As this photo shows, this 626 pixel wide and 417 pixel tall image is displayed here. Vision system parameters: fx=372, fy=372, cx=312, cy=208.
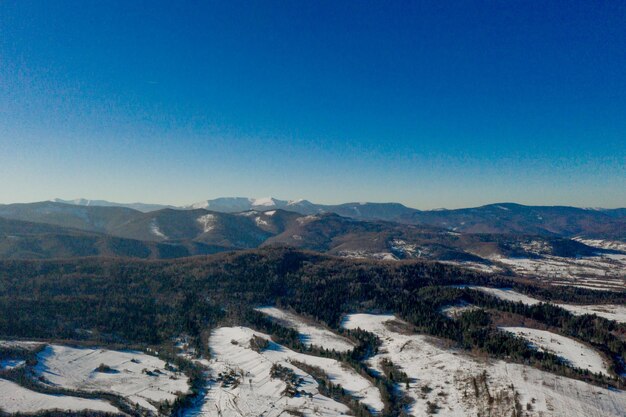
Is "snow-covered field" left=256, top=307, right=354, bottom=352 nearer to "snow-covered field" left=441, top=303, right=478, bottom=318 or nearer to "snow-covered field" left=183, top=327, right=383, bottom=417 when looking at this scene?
"snow-covered field" left=183, top=327, right=383, bottom=417

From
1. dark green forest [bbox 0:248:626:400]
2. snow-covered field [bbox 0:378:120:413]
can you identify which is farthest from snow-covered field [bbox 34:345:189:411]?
dark green forest [bbox 0:248:626:400]

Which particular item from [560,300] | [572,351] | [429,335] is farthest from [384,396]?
[560,300]

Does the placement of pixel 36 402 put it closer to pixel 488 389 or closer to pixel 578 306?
pixel 488 389

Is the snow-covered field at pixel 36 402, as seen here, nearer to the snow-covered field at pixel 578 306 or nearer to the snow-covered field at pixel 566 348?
the snow-covered field at pixel 566 348

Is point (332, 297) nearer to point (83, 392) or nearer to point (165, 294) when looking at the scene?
point (165, 294)

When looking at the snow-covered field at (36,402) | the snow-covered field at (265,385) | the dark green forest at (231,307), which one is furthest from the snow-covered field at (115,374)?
the dark green forest at (231,307)
